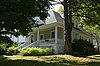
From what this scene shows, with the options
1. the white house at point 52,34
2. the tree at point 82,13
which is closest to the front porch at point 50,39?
the white house at point 52,34

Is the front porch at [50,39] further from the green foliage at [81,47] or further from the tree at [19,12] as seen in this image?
the tree at [19,12]

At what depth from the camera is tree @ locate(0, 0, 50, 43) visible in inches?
459

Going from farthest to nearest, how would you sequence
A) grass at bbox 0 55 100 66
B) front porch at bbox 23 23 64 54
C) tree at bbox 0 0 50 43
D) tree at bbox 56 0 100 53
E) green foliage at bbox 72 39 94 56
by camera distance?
front porch at bbox 23 23 64 54
green foliage at bbox 72 39 94 56
tree at bbox 56 0 100 53
grass at bbox 0 55 100 66
tree at bbox 0 0 50 43

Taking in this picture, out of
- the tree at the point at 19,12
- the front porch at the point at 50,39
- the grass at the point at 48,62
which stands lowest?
the grass at the point at 48,62

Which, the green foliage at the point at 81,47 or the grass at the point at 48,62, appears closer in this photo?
the grass at the point at 48,62

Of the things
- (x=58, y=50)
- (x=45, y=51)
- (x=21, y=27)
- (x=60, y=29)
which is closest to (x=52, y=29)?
(x=60, y=29)

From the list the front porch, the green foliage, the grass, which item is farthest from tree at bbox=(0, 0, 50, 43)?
the green foliage

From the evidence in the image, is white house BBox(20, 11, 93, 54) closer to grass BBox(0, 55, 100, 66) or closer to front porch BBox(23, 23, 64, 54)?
front porch BBox(23, 23, 64, 54)

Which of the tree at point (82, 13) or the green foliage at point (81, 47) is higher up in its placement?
the tree at point (82, 13)

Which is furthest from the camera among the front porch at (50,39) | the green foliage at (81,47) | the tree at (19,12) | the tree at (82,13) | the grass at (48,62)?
the front porch at (50,39)

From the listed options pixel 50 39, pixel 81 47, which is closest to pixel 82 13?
pixel 81 47

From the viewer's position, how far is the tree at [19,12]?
11.7m

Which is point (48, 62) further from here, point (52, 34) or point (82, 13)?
point (52, 34)

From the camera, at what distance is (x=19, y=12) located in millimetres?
12180
